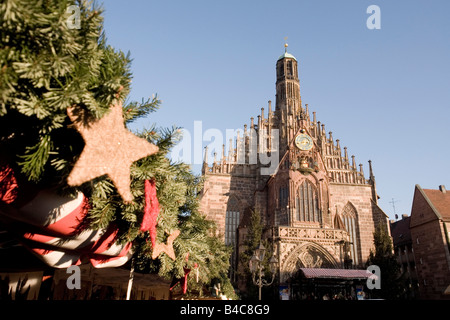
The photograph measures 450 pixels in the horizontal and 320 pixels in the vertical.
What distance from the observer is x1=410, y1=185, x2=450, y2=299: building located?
79.5 ft

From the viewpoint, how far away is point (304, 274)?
18250 millimetres

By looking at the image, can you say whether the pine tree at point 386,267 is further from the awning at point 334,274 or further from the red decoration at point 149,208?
the red decoration at point 149,208

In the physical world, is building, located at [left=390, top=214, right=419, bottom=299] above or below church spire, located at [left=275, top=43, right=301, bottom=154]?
below

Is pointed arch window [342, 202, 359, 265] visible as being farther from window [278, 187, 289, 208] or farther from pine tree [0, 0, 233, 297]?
pine tree [0, 0, 233, 297]

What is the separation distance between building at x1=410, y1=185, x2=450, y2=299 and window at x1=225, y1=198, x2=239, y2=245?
16.3m

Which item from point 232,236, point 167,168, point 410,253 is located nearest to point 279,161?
point 232,236

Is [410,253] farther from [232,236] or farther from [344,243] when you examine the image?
[232,236]

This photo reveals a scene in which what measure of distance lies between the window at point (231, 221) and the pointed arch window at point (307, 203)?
5.51 metres

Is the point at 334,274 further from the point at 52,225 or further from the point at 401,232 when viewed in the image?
the point at 401,232

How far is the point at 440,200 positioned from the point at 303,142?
14.2 meters

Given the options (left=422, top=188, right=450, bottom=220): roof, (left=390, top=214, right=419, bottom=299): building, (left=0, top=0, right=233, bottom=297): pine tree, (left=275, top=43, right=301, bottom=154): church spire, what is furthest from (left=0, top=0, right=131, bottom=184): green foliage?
(left=390, top=214, right=419, bottom=299): building

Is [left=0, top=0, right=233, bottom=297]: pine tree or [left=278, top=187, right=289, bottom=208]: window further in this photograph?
[left=278, top=187, right=289, bottom=208]: window

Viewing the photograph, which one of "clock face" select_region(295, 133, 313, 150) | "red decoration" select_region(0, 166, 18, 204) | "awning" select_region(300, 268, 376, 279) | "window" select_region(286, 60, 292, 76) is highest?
"window" select_region(286, 60, 292, 76)
